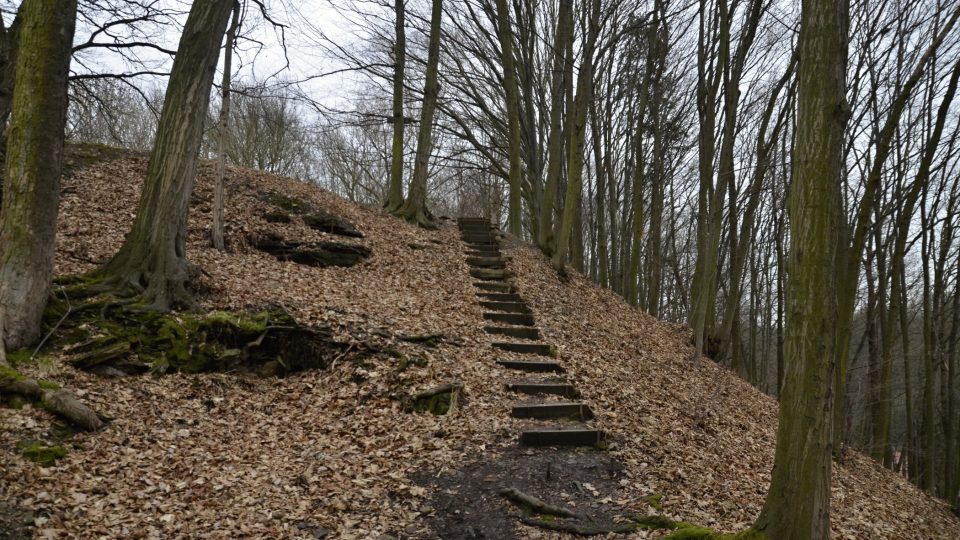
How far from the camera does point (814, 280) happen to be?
137 inches

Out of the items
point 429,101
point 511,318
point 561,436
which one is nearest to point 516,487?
point 561,436

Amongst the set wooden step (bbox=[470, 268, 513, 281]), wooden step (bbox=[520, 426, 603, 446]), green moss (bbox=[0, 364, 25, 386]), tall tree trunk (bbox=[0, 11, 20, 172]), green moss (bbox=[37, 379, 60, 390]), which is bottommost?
wooden step (bbox=[520, 426, 603, 446])

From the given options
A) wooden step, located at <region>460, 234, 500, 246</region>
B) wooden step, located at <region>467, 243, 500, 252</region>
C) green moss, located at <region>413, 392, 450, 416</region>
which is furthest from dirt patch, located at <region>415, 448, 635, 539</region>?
wooden step, located at <region>460, 234, 500, 246</region>

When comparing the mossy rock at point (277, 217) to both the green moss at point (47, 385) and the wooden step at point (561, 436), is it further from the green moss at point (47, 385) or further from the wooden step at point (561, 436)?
the wooden step at point (561, 436)

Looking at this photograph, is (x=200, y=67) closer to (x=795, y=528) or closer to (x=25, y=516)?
(x=25, y=516)

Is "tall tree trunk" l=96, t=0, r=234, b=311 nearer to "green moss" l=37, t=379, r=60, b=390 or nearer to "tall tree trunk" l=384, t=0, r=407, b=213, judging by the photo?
"green moss" l=37, t=379, r=60, b=390

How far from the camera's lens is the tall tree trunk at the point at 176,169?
6.78 meters

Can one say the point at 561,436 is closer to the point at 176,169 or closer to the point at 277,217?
the point at 176,169

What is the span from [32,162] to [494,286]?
25.7ft

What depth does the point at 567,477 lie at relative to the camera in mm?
5133

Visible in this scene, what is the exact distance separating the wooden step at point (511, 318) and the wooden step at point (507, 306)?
0.32 m

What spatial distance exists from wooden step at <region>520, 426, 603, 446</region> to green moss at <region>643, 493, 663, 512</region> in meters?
1.01

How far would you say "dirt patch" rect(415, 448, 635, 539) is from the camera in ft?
14.1

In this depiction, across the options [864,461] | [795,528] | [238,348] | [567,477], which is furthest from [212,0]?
[864,461]
